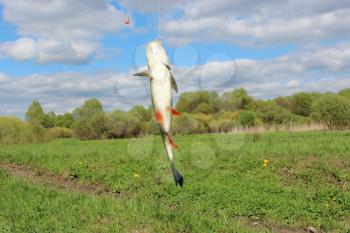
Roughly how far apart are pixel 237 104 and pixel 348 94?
7.98 meters

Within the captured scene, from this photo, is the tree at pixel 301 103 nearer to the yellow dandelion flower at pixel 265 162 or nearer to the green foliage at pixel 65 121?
the green foliage at pixel 65 121

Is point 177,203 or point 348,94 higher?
point 348,94

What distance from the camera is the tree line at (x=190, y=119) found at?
74.4 feet

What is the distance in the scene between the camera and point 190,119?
24906mm

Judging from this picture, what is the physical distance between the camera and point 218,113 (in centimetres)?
2786

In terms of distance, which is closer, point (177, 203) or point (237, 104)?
point (177, 203)

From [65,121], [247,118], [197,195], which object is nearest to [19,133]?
[65,121]

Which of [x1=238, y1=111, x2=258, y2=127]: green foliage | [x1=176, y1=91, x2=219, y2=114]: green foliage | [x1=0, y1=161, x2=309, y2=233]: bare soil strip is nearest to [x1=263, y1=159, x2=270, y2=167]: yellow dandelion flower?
[x1=0, y1=161, x2=309, y2=233]: bare soil strip

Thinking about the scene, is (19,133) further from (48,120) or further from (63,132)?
(48,120)

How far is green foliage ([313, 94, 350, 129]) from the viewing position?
73.5 feet

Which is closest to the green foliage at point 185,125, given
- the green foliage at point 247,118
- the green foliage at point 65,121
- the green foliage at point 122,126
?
the green foliage at point 247,118

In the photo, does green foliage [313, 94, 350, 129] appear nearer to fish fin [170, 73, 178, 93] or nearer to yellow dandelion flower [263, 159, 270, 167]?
yellow dandelion flower [263, 159, 270, 167]

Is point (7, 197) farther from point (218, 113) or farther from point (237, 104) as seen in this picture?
point (237, 104)

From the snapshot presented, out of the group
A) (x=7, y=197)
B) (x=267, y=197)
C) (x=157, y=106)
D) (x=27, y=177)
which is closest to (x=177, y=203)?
(x=267, y=197)
